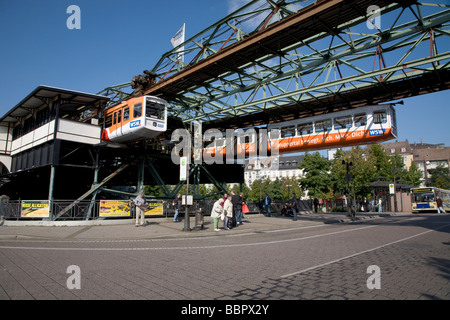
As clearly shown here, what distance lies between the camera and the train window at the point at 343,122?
1723cm

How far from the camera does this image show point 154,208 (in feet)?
64.8

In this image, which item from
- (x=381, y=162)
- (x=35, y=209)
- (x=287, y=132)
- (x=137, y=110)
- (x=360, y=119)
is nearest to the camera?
(x=360, y=119)

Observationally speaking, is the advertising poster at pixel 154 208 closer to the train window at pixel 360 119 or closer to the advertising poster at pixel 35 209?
the advertising poster at pixel 35 209

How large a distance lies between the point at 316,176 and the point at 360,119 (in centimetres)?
3541

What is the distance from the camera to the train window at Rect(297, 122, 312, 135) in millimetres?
19203

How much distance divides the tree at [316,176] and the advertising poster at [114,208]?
39271 millimetres

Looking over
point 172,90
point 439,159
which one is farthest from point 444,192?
point 439,159

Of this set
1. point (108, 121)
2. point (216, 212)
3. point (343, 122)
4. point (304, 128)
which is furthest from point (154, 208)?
point (343, 122)

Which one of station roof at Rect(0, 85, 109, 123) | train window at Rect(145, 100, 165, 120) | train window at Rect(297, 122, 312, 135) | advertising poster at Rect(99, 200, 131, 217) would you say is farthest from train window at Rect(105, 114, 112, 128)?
train window at Rect(297, 122, 312, 135)

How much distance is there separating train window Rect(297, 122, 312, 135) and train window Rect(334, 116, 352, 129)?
181 cm

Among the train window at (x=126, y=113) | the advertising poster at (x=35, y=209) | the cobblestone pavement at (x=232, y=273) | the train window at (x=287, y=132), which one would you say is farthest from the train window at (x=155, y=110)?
the cobblestone pavement at (x=232, y=273)

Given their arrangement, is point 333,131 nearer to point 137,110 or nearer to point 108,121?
point 137,110

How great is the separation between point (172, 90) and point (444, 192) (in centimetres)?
4043
